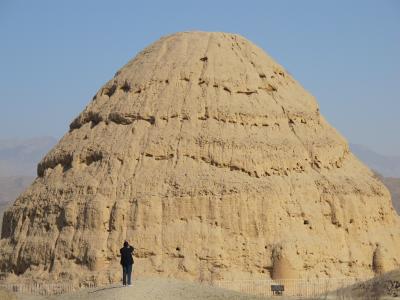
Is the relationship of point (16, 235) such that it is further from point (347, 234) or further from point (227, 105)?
point (347, 234)

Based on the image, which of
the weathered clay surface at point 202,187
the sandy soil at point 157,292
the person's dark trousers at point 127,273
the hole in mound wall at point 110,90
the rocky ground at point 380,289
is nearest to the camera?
the sandy soil at point 157,292

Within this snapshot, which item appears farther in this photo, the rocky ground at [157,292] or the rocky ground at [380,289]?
the rocky ground at [380,289]

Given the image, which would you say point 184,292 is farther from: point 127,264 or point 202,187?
point 202,187

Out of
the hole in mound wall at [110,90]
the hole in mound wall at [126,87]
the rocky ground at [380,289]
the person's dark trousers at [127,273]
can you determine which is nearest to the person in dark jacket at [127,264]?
the person's dark trousers at [127,273]

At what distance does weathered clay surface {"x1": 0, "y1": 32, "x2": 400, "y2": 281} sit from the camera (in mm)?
26453

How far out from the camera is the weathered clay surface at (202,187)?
86.8 feet

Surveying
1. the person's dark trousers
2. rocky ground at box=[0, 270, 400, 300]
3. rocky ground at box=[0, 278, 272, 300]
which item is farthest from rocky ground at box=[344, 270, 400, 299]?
→ the person's dark trousers

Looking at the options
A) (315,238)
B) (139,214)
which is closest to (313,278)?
(315,238)

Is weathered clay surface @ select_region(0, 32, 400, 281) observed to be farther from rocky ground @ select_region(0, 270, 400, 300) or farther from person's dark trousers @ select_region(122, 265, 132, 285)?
person's dark trousers @ select_region(122, 265, 132, 285)

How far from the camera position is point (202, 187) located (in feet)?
88.0

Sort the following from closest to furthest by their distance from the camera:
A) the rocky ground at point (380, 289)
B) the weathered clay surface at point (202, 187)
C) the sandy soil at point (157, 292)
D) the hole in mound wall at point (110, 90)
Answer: the sandy soil at point (157, 292) < the rocky ground at point (380, 289) < the weathered clay surface at point (202, 187) < the hole in mound wall at point (110, 90)

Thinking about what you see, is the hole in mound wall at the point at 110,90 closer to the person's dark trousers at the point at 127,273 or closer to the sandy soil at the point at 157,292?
the sandy soil at the point at 157,292

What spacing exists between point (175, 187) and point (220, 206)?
54.4 inches

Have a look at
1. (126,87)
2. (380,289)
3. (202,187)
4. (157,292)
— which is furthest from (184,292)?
(126,87)
